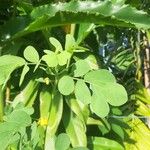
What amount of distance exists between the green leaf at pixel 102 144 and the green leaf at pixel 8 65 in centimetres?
43

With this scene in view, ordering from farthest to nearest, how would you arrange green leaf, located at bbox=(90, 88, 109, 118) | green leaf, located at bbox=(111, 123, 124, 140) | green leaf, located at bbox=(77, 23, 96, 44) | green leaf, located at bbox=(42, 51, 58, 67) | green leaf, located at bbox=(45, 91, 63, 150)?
green leaf, located at bbox=(111, 123, 124, 140) < green leaf, located at bbox=(77, 23, 96, 44) < green leaf, located at bbox=(45, 91, 63, 150) < green leaf, located at bbox=(42, 51, 58, 67) < green leaf, located at bbox=(90, 88, 109, 118)

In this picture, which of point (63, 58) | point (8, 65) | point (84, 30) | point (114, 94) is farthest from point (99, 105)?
point (84, 30)

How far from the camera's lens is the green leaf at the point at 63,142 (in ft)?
3.43

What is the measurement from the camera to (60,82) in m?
1.08

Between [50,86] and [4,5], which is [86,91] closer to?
[50,86]

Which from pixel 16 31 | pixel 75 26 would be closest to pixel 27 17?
pixel 16 31

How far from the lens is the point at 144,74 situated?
84.8 inches

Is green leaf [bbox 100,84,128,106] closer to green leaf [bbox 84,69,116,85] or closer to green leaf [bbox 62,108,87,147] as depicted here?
green leaf [bbox 84,69,116,85]

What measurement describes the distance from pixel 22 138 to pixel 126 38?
52.7 inches

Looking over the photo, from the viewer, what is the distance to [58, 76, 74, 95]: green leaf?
1056 mm

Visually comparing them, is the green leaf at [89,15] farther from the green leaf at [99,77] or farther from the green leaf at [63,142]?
the green leaf at [63,142]

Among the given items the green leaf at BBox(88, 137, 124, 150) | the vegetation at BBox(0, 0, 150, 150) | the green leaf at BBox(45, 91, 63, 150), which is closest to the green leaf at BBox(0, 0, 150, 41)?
the vegetation at BBox(0, 0, 150, 150)

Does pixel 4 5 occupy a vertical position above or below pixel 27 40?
above

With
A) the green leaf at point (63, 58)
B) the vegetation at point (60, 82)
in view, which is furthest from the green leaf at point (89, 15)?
the green leaf at point (63, 58)
